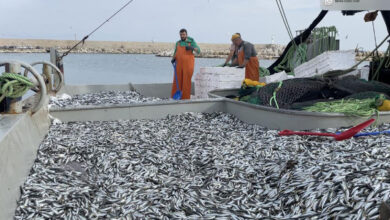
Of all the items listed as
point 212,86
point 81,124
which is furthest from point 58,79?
point 212,86

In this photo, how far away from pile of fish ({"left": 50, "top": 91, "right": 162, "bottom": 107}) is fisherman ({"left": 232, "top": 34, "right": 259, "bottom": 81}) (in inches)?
98.1

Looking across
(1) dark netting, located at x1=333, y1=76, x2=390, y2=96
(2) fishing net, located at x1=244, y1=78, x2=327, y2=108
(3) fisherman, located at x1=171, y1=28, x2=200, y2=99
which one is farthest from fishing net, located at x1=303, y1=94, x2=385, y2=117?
(3) fisherman, located at x1=171, y1=28, x2=200, y2=99

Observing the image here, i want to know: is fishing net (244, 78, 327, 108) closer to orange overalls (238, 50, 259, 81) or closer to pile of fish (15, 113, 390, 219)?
pile of fish (15, 113, 390, 219)

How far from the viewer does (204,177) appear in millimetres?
4422

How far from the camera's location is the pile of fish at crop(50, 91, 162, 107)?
27.7ft

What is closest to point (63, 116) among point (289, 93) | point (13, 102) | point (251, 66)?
point (13, 102)

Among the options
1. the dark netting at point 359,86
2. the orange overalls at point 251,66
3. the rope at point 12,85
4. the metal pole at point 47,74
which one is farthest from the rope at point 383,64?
the metal pole at point 47,74

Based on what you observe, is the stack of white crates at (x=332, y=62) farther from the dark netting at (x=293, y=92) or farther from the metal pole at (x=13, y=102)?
the metal pole at (x=13, y=102)

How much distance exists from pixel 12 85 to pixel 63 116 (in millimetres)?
1903

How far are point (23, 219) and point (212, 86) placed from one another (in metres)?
6.28

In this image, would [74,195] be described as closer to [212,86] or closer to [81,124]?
[81,124]

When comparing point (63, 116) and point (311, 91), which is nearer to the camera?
point (63, 116)

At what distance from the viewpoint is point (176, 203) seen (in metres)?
3.77

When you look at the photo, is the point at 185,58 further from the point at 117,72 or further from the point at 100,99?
the point at 117,72
